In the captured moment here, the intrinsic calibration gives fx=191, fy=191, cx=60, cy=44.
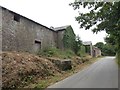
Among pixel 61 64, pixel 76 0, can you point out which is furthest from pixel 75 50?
pixel 76 0

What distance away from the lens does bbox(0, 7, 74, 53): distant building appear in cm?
1777

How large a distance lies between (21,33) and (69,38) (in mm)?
13242

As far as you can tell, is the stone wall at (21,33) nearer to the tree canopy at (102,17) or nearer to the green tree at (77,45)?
the tree canopy at (102,17)

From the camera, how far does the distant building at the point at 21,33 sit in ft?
58.3

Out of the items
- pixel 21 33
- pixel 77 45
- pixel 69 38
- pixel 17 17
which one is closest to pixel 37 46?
pixel 21 33

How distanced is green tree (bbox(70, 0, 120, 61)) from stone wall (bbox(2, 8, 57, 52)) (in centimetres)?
590

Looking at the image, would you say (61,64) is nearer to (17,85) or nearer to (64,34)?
(17,85)

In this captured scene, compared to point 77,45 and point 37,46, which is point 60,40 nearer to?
point 77,45

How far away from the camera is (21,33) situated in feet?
66.0

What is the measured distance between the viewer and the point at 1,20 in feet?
57.1

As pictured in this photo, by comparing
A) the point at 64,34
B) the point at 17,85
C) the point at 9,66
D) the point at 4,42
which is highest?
the point at 64,34

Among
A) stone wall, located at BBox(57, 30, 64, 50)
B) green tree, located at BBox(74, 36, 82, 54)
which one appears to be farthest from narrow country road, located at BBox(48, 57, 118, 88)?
green tree, located at BBox(74, 36, 82, 54)

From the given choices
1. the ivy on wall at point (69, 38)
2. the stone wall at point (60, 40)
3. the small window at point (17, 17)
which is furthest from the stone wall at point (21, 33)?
the ivy on wall at point (69, 38)

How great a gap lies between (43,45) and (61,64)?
7.52 m
